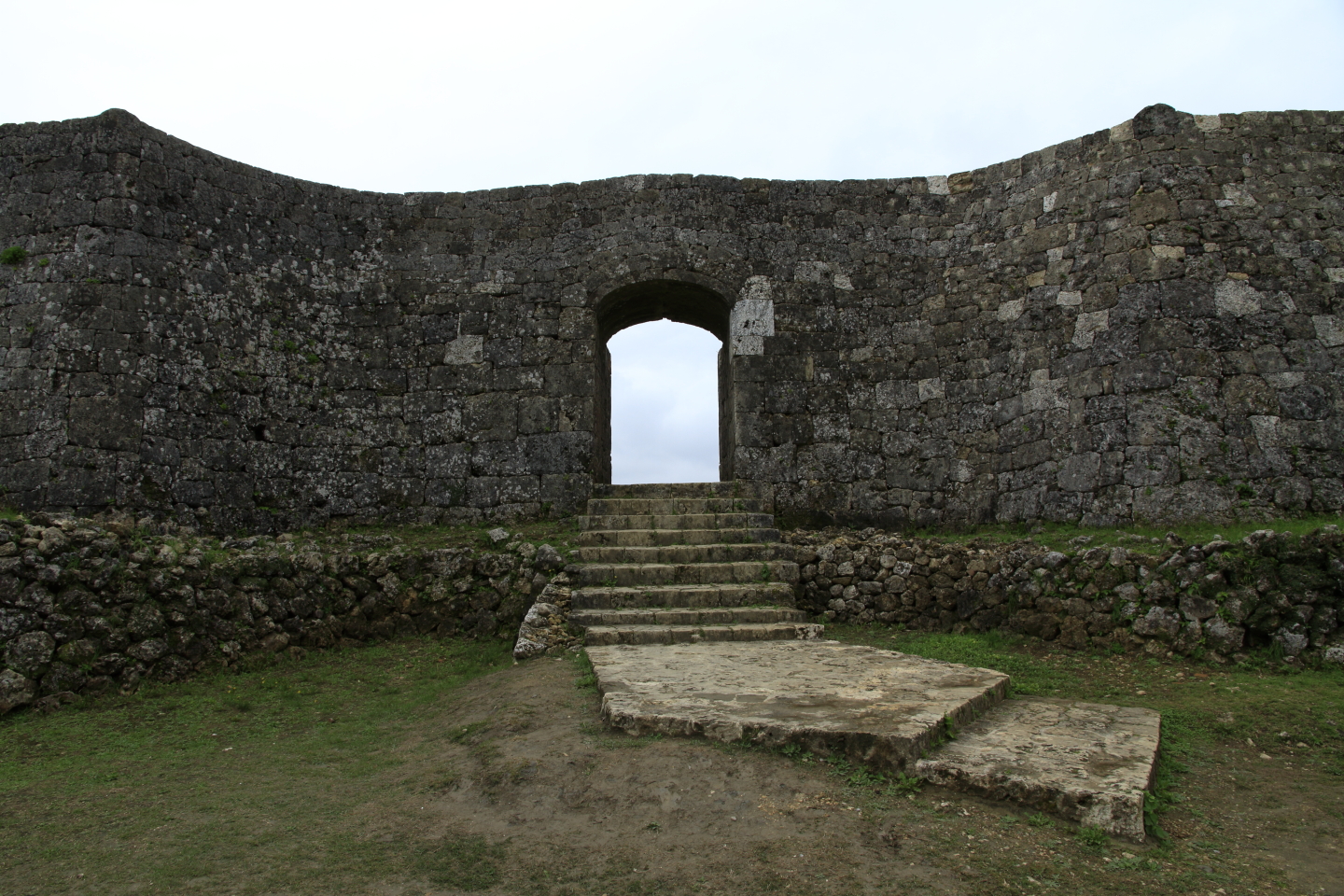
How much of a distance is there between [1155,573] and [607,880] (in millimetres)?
5496

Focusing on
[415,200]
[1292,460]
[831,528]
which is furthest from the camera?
[415,200]

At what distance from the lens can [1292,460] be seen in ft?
23.8

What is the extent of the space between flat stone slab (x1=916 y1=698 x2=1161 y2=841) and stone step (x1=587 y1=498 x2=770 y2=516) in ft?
15.1

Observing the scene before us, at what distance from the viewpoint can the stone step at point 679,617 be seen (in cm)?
665

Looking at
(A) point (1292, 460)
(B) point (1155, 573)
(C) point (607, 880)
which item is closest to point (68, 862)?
(C) point (607, 880)

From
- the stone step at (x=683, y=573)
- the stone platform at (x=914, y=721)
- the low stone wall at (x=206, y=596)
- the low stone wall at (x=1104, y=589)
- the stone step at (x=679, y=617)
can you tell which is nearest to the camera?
the stone platform at (x=914, y=721)

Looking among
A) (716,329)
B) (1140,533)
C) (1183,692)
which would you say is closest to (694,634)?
(1183,692)

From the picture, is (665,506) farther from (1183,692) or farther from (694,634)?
(1183,692)

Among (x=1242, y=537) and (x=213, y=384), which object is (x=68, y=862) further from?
(x=1242, y=537)

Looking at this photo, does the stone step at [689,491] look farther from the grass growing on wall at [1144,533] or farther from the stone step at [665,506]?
the grass growing on wall at [1144,533]

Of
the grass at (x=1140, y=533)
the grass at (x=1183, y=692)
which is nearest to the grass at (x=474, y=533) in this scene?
the grass at (x=1183, y=692)

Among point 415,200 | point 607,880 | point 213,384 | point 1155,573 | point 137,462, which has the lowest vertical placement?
point 607,880

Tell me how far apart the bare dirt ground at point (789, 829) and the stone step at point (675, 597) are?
8.89ft

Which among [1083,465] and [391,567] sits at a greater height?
[1083,465]
